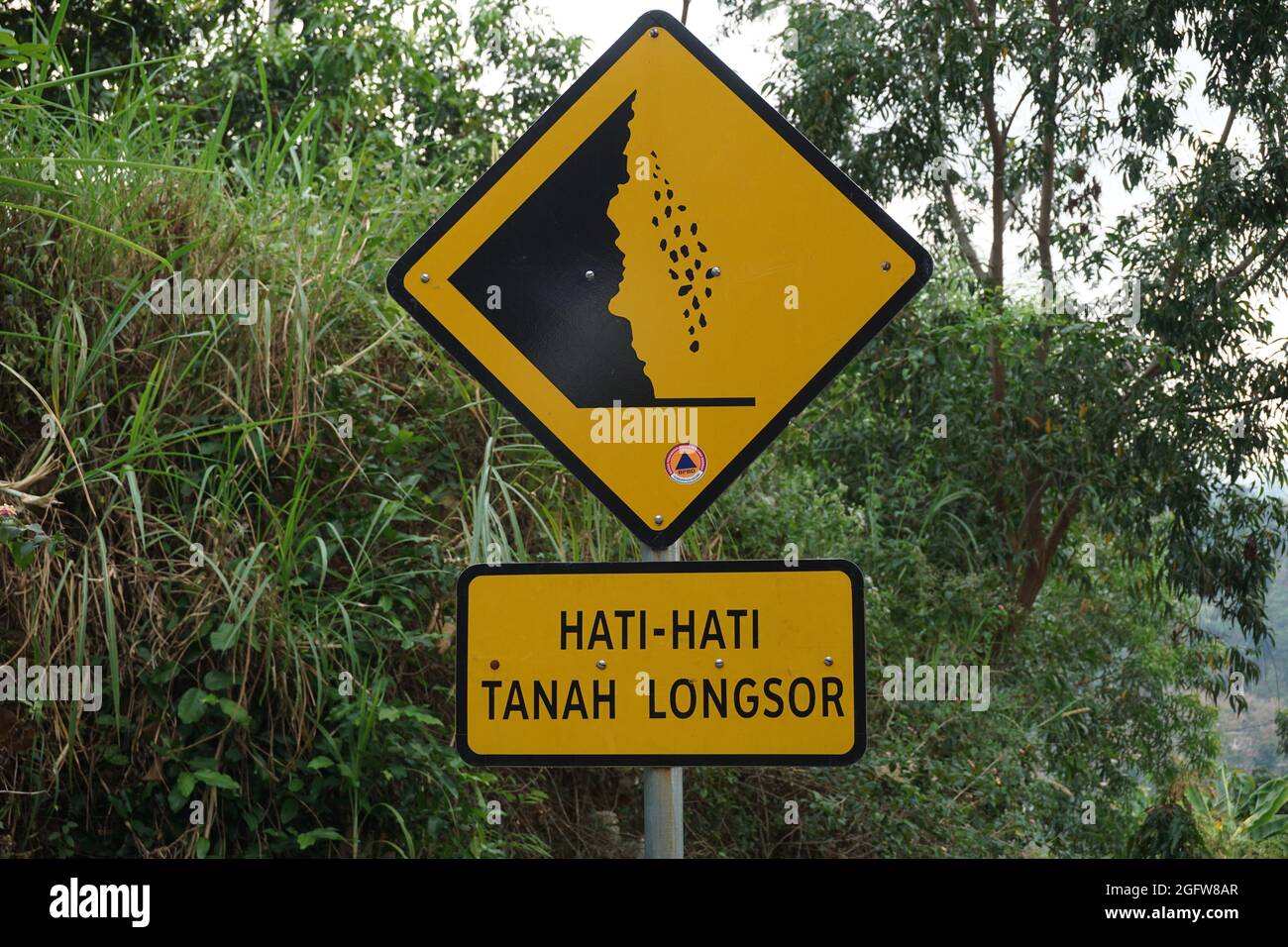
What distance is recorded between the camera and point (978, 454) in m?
8.55

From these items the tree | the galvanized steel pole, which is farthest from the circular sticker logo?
the tree

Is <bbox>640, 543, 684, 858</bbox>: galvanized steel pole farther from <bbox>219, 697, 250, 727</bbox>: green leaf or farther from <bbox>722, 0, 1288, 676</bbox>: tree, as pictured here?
<bbox>722, 0, 1288, 676</bbox>: tree

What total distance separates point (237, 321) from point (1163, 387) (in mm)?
6724

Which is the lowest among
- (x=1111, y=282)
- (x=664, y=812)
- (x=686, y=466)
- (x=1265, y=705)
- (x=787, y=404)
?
(x=664, y=812)

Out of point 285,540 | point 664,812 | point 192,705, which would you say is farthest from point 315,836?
point 664,812

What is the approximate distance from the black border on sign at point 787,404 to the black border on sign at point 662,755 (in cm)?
9

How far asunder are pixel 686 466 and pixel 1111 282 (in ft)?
26.1

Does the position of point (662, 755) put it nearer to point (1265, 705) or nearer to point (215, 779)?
point (215, 779)

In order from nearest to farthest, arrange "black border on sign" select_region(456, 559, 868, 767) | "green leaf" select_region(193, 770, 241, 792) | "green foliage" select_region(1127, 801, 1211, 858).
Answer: "black border on sign" select_region(456, 559, 868, 767), "green leaf" select_region(193, 770, 241, 792), "green foliage" select_region(1127, 801, 1211, 858)

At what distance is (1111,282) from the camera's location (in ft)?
29.9

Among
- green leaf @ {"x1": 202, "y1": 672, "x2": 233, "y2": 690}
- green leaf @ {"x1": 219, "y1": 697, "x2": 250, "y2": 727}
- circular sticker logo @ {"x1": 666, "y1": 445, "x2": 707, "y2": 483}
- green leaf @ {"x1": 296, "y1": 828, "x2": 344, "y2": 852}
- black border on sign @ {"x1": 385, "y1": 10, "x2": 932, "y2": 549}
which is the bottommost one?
green leaf @ {"x1": 296, "y1": 828, "x2": 344, "y2": 852}

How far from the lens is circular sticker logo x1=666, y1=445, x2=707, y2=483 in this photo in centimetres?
205

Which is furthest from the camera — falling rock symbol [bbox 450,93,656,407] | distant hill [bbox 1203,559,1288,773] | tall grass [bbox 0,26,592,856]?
distant hill [bbox 1203,559,1288,773]

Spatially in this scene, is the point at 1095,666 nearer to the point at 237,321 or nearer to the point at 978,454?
the point at 978,454
